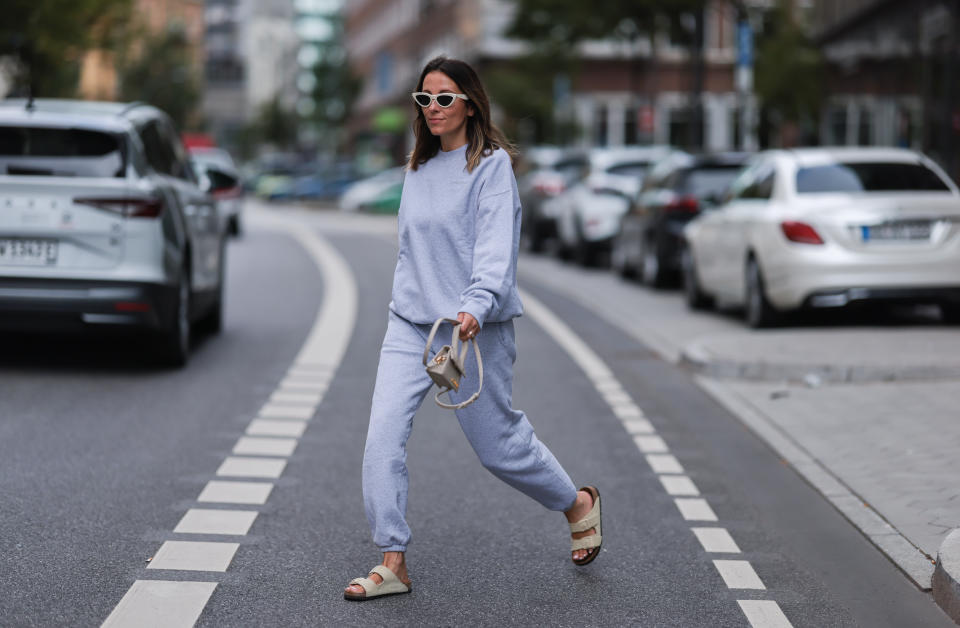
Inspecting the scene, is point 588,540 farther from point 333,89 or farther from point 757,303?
point 333,89

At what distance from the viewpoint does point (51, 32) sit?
29938mm

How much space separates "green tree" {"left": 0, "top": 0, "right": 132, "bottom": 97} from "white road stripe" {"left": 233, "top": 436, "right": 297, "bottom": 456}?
2016cm

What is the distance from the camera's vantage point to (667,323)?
1616 centimetres

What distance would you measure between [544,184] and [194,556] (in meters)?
21.9

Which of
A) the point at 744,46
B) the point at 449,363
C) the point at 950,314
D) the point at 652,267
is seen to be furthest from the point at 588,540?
the point at 744,46

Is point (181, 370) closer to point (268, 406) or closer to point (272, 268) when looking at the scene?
point (268, 406)

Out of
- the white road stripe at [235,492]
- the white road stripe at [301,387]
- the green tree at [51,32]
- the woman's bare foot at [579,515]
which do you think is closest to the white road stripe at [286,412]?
the white road stripe at [301,387]

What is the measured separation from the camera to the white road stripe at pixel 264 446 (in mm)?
8555

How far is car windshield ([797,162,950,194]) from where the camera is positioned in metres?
14.1

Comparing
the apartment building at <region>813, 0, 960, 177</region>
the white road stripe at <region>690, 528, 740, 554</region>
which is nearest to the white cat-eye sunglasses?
the white road stripe at <region>690, 528, 740, 554</region>

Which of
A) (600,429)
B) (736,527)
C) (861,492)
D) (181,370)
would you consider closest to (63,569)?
(736,527)

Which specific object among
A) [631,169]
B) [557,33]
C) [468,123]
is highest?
[557,33]

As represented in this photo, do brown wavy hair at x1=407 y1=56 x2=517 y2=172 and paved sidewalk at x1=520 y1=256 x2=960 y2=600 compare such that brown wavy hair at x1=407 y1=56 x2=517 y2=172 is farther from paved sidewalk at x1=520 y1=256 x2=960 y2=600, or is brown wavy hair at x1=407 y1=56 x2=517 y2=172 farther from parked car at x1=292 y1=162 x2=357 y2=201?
parked car at x1=292 y1=162 x2=357 y2=201

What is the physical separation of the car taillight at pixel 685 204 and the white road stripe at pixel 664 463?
1031cm
